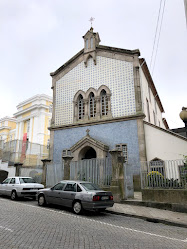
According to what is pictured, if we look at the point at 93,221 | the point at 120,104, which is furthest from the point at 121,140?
the point at 93,221

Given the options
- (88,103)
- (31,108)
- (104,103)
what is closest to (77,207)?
(104,103)

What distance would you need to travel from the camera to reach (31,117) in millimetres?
39750

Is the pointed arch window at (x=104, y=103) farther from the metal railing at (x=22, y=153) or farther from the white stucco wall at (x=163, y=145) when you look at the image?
the metal railing at (x=22, y=153)

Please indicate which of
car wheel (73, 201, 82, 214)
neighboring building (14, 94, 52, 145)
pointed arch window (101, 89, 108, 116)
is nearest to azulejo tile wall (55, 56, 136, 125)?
pointed arch window (101, 89, 108, 116)

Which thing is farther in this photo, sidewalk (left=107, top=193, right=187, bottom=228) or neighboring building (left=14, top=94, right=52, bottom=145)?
neighboring building (left=14, top=94, right=52, bottom=145)

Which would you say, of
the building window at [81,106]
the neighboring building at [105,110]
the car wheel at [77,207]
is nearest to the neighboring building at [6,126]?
the neighboring building at [105,110]

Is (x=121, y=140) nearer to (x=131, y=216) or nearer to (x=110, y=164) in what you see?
(x=110, y=164)

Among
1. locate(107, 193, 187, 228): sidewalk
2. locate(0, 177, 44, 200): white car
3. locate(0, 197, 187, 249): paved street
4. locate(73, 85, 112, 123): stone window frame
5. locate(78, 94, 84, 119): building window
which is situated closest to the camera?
locate(0, 197, 187, 249): paved street

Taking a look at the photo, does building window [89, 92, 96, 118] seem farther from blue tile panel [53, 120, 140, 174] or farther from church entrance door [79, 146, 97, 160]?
church entrance door [79, 146, 97, 160]

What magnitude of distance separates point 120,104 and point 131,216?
410 inches

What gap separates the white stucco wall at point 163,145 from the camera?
15.6 metres

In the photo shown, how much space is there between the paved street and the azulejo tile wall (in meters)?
11.0

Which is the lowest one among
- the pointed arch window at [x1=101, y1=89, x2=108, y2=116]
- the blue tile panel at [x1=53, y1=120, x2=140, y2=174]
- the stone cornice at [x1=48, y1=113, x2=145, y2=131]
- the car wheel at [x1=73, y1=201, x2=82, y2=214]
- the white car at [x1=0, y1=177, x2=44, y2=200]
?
the car wheel at [x1=73, y1=201, x2=82, y2=214]

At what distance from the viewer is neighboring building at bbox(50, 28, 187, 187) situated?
16.1 meters
